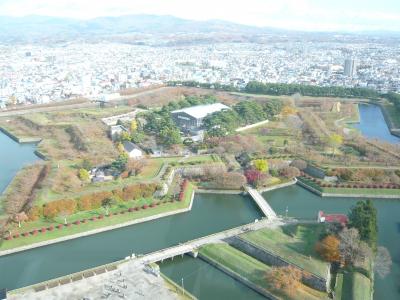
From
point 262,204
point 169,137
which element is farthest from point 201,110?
point 262,204

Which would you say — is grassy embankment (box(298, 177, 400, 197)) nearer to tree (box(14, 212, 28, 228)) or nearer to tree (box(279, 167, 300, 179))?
tree (box(279, 167, 300, 179))

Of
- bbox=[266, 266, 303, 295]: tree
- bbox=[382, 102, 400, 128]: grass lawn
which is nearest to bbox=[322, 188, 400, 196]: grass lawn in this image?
bbox=[266, 266, 303, 295]: tree

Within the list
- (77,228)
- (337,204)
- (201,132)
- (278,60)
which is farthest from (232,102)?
(278,60)

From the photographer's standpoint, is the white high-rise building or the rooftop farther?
the white high-rise building

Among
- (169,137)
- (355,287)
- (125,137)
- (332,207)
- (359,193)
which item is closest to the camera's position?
(355,287)

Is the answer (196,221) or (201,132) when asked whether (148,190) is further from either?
(201,132)

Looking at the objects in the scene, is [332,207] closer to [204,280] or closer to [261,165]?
[261,165]
